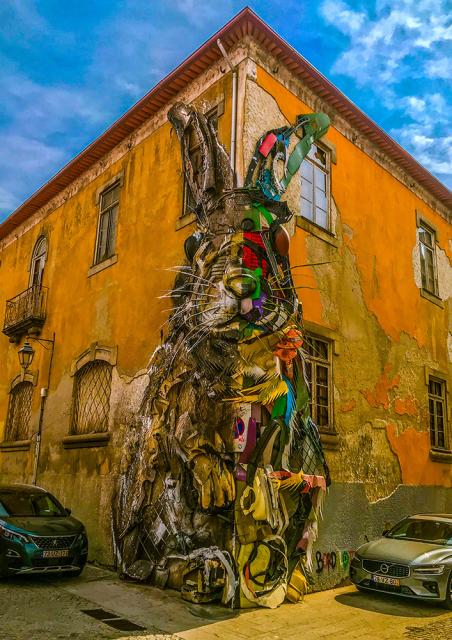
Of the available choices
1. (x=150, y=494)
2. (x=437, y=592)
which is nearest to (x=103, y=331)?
(x=150, y=494)

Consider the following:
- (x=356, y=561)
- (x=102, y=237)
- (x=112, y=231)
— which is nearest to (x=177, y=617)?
(x=356, y=561)

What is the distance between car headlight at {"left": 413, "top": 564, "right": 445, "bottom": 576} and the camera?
28.1ft

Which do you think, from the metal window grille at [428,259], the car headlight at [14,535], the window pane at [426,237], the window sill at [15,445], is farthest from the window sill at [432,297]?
the car headlight at [14,535]

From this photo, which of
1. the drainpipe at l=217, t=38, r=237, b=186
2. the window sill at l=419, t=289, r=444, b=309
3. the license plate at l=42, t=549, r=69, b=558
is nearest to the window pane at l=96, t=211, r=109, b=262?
the drainpipe at l=217, t=38, r=237, b=186

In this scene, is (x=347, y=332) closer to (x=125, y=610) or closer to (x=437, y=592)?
(x=437, y=592)

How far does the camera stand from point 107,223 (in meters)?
13.6

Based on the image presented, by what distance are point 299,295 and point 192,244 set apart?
205 cm

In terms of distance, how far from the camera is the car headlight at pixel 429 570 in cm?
856

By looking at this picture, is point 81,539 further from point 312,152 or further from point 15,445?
point 312,152

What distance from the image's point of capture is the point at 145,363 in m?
10.8

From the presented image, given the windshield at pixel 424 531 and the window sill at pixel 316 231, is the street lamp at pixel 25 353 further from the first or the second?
the windshield at pixel 424 531

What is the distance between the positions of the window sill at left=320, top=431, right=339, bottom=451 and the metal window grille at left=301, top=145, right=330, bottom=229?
399 centimetres

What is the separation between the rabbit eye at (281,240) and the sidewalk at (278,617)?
Answer: 5317 millimetres

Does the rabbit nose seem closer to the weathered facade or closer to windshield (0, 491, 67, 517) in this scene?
the weathered facade
